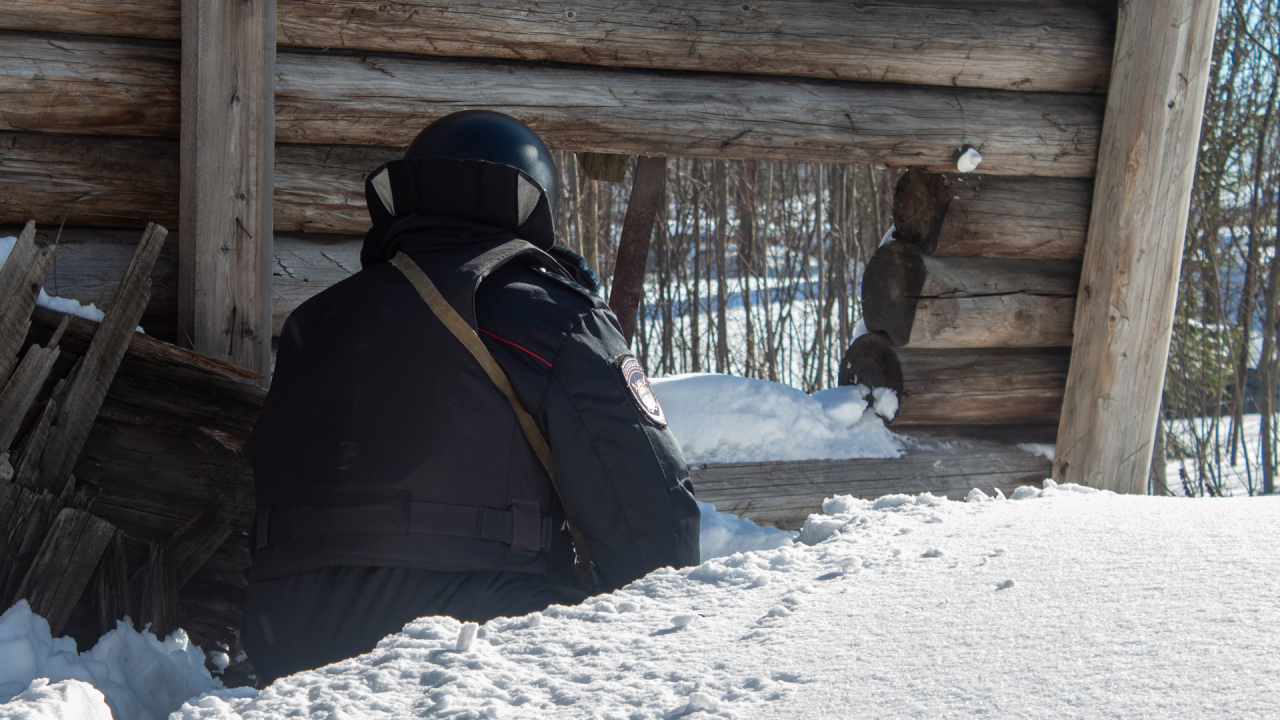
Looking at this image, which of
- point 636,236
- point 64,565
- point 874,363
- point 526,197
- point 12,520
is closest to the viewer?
point 526,197

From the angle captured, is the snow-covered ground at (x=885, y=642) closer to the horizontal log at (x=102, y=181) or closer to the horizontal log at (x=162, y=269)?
the horizontal log at (x=162, y=269)

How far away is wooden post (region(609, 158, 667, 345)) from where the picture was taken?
169 inches

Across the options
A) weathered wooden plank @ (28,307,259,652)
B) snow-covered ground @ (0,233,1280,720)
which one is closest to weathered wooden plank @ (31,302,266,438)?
weathered wooden plank @ (28,307,259,652)

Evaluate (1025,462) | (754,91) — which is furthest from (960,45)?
(1025,462)

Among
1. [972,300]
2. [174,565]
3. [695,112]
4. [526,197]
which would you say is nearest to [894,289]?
[972,300]

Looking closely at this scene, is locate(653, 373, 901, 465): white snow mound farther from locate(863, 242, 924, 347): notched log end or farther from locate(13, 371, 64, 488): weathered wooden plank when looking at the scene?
locate(13, 371, 64, 488): weathered wooden plank

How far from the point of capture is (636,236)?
4.36 meters

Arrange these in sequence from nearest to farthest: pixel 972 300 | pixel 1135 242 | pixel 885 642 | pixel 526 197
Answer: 1. pixel 885 642
2. pixel 526 197
3. pixel 1135 242
4. pixel 972 300

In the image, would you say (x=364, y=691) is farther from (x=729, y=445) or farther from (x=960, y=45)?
(x=960, y=45)

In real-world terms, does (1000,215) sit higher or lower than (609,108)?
lower

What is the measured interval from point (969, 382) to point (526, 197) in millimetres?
2505

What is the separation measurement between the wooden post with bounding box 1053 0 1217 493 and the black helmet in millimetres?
2577

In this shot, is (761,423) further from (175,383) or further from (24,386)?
(24,386)

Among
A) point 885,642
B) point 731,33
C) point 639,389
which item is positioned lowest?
point 885,642
